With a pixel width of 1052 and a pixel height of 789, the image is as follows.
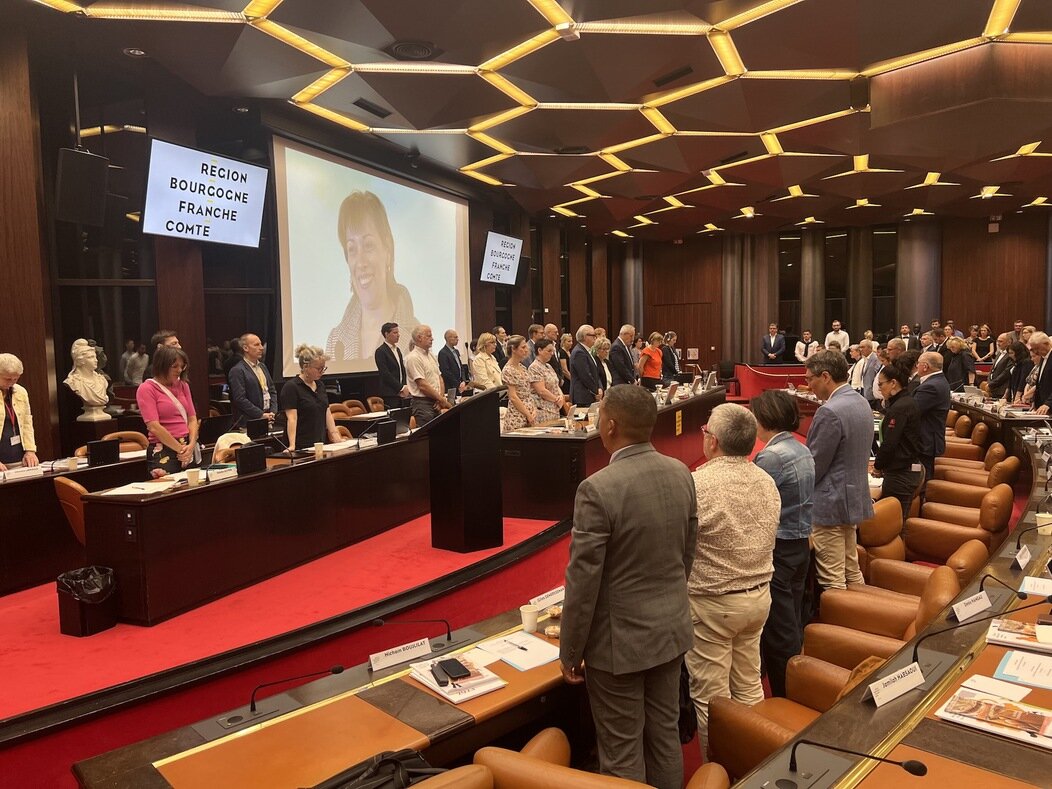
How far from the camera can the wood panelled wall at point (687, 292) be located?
731 inches

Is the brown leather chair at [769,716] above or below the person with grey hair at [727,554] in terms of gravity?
below

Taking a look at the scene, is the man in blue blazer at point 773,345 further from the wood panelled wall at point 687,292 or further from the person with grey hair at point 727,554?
the person with grey hair at point 727,554

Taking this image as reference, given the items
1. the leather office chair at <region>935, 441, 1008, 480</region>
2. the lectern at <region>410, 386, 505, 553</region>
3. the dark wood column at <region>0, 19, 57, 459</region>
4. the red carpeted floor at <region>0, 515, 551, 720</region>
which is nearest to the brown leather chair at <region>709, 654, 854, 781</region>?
the red carpeted floor at <region>0, 515, 551, 720</region>

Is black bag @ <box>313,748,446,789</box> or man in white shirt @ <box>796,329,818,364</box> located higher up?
man in white shirt @ <box>796,329,818,364</box>

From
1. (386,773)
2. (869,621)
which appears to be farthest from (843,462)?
(386,773)

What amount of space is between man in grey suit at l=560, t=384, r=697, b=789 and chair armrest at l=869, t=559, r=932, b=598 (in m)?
1.88

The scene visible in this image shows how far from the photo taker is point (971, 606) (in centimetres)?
228

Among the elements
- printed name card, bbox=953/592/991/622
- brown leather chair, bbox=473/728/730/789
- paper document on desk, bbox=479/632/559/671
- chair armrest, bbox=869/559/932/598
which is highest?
brown leather chair, bbox=473/728/730/789

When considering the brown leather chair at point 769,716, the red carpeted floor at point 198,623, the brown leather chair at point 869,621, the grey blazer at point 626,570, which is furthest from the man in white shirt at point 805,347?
the grey blazer at point 626,570

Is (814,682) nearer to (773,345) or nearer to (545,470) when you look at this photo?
(545,470)

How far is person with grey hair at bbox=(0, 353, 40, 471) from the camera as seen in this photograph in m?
4.43

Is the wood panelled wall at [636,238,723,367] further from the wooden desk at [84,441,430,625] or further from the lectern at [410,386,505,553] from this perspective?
the lectern at [410,386,505,553]

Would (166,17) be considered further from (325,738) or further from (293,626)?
(325,738)

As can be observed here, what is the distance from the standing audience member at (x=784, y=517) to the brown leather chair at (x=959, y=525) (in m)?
1.25
